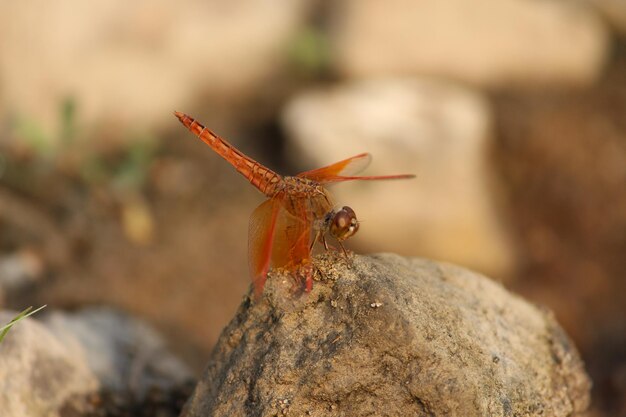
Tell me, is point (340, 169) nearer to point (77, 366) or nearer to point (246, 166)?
point (246, 166)

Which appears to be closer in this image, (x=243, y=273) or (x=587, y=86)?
(x=243, y=273)

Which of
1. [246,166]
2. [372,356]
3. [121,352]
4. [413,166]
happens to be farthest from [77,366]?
[413,166]

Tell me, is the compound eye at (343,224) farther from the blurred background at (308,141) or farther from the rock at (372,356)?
the blurred background at (308,141)

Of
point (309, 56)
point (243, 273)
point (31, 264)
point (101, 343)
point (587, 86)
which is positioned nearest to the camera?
point (101, 343)

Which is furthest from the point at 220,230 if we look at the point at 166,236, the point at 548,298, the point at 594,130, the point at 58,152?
the point at 594,130

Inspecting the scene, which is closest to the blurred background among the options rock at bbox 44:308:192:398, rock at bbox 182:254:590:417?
rock at bbox 44:308:192:398

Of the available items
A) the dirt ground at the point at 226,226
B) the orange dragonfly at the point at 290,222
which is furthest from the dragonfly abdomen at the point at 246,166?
the dirt ground at the point at 226,226

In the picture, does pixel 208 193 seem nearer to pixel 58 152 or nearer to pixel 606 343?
pixel 58 152
